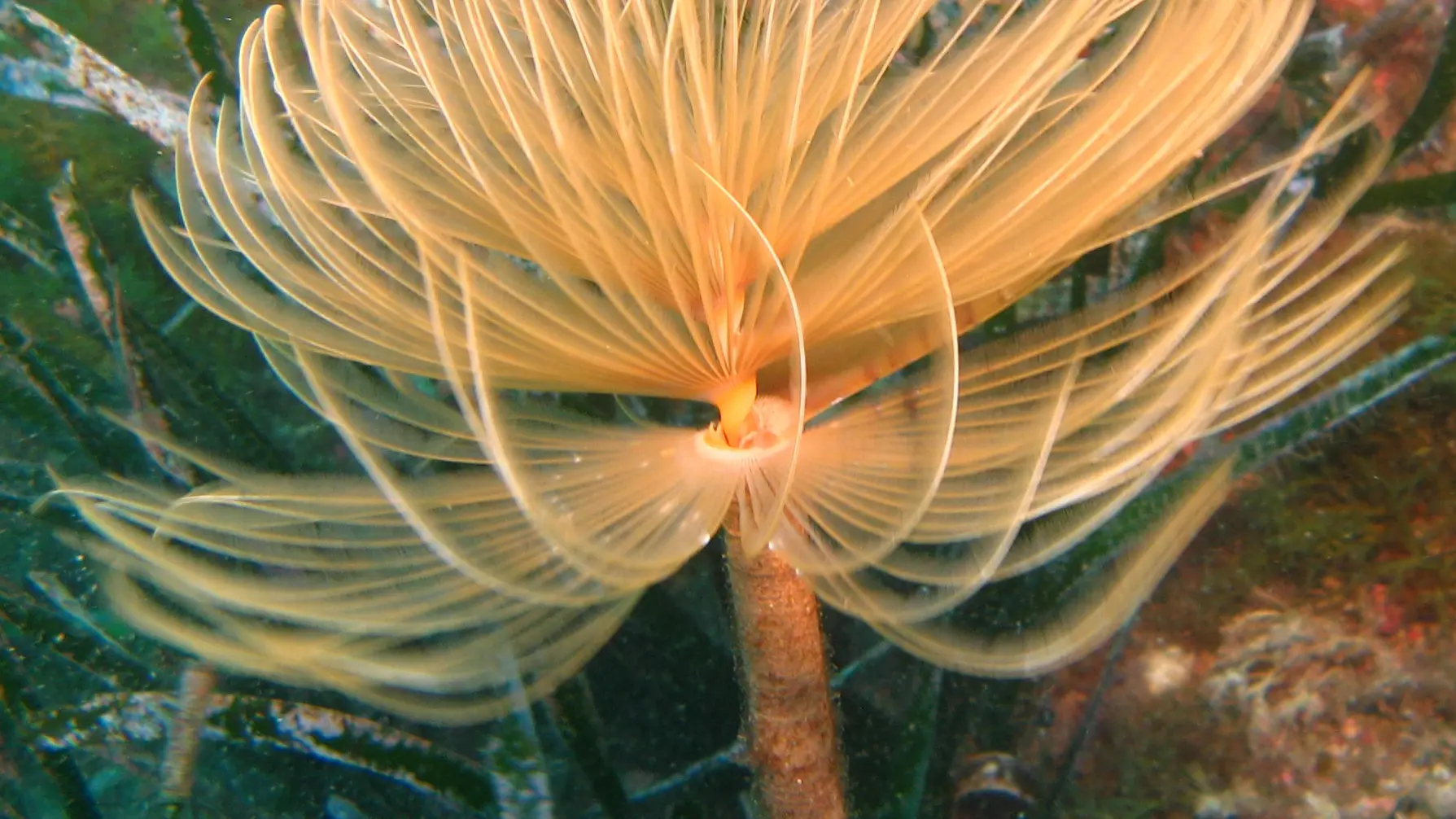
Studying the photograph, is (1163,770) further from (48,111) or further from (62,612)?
(48,111)

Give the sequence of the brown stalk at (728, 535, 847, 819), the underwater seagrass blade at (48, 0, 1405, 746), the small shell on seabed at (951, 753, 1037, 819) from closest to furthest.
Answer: the underwater seagrass blade at (48, 0, 1405, 746) → the brown stalk at (728, 535, 847, 819) → the small shell on seabed at (951, 753, 1037, 819)

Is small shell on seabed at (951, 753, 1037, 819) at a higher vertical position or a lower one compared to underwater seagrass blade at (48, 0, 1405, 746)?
lower

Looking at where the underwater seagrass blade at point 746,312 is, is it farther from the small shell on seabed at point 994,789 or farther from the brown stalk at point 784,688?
the small shell on seabed at point 994,789

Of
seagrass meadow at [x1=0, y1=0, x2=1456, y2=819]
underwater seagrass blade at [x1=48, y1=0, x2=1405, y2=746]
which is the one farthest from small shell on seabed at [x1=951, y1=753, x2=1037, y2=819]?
underwater seagrass blade at [x1=48, y1=0, x2=1405, y2=746]

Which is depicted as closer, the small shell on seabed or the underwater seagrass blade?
the underwater seagrass blade

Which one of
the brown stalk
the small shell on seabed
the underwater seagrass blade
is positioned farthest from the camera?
the small shell on seabed

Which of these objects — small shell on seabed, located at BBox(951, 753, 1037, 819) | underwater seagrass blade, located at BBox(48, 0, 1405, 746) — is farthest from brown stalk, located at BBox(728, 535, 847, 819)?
small shell on seabed, located at BBox(951, 753, 1037, 819)

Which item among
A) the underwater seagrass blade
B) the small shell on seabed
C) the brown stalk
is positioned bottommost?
the small shell on seabed

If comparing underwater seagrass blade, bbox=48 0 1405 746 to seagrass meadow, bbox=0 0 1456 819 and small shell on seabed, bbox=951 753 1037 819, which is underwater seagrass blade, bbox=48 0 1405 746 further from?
small shell on seabed, bbox=951 753 1037 819
